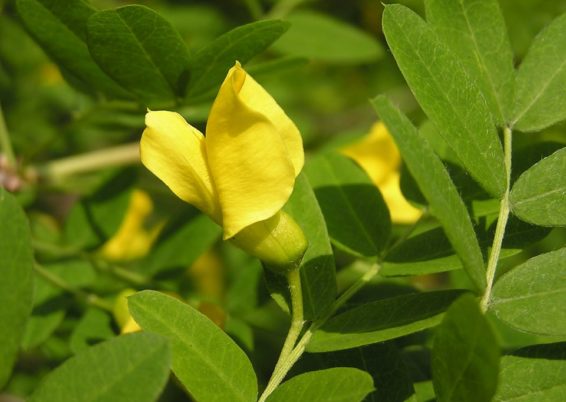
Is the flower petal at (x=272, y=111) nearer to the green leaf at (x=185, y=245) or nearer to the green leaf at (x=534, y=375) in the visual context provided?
the green leaf at (x=534, y=375)

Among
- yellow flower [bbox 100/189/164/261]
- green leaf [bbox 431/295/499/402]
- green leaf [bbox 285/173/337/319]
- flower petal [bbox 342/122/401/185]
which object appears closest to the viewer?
green leaf [bbox 431/295/499/402]

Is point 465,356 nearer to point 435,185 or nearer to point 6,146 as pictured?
point 435,185

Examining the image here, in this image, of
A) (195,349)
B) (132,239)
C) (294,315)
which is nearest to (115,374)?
(195,349)

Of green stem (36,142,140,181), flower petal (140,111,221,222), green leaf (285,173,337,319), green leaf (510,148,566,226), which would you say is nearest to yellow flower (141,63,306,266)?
flower petal (140,111,221,222)

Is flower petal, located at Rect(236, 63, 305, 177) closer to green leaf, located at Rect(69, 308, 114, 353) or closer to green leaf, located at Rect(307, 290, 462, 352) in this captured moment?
green leaf, located at Rect(307, 290, 462, 352)

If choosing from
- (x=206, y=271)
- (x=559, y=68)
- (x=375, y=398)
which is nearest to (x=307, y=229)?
(x=375, y=398)

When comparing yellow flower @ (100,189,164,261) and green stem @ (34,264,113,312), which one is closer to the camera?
green stem @ (34,264,113,312)

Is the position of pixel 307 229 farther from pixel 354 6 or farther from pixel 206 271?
pixel 354 6
